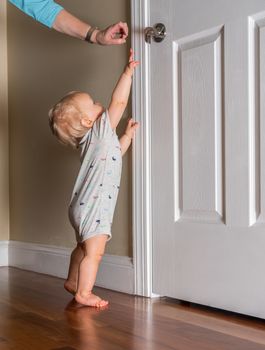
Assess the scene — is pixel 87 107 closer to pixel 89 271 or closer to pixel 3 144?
pixel 89 271

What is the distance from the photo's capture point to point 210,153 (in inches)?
66.0

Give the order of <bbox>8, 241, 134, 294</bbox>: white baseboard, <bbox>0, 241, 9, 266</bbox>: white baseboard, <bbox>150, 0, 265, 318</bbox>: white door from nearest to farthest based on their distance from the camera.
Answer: <bbox>150, 0, 265, 318</bbox>: white door < <bbox>8, 241, 134, 294</bbox>: white baseboard < <bbox>0, 241, 9, 266</bbox>: white baseboard

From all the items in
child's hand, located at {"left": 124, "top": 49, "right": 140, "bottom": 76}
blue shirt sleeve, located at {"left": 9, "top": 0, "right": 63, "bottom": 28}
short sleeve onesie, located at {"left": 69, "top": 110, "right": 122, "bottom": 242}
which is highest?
blue shirt sleeve, located at {"left": 9, "top": 0, "right": 63, "bottom": 28}

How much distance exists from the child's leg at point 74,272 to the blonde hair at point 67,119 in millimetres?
393

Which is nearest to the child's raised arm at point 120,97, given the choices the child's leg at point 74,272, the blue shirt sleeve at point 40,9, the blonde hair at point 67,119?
the blonde hair at point 67,119

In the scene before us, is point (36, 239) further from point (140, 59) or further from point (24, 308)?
A: point (140, 59)

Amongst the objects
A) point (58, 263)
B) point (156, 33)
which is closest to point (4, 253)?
point (58, 263)

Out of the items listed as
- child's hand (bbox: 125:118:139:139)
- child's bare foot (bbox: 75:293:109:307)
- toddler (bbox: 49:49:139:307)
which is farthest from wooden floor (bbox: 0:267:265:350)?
child's hand (bbox: 125:118:139:139)

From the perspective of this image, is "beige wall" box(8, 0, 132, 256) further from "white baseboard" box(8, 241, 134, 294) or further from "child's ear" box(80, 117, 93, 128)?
"child's ear" box(80, 117, 93, 128)

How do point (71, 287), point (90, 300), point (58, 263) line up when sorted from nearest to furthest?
point (90, 300) < point (71, 287) < point (58, 263)

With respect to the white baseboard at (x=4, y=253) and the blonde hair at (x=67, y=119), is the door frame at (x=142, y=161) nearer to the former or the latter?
the blonde hair at (x=67, y=119)

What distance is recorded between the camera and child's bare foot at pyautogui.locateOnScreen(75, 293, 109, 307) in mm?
1771

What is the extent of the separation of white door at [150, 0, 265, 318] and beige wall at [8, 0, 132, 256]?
223 millimetres

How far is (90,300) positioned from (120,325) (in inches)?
11.5
